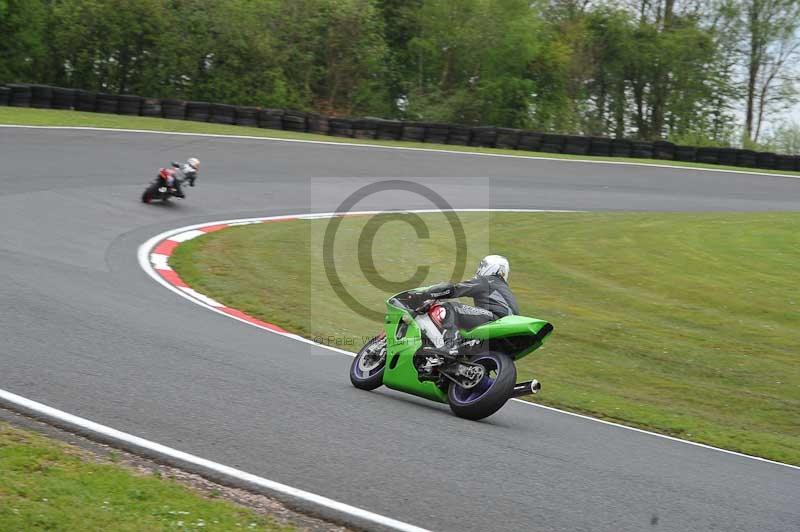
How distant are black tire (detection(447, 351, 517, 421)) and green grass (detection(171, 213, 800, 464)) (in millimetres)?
1377

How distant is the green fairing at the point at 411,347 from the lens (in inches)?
290

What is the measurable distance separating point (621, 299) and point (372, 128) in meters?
17.4

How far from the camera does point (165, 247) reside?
14258 millimetres

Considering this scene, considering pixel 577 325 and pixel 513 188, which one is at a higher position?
pixel 513 188

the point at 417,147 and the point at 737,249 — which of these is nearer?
the point at 737,249

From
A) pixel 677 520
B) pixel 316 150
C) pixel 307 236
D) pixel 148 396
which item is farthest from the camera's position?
pixel 316 150

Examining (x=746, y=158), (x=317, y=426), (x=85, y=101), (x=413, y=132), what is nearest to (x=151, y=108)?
(x=85, y=101)

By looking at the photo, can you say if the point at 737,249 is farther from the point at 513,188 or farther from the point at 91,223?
the point at 91,223

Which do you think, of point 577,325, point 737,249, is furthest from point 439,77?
point 577,325

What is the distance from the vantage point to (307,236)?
16.4 metres

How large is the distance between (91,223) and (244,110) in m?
14.3

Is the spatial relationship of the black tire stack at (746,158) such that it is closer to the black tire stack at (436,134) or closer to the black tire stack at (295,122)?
the black tire stack at (436,134)

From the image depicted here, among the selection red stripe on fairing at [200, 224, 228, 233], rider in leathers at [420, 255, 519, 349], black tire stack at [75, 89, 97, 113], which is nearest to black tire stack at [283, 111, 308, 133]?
black tire stack at [75, 89, 97, 113]

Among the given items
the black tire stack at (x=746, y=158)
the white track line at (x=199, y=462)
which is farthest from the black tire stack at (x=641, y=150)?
the white track line at (x=199, y=462)
